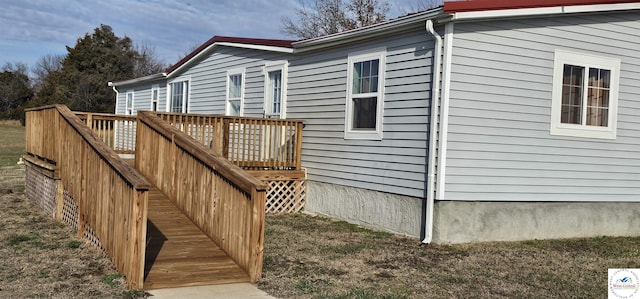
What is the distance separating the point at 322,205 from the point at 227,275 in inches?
195

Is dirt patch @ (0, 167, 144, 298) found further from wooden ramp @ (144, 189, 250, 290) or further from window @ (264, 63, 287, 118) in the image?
window @ (264, 63, 287, 118)

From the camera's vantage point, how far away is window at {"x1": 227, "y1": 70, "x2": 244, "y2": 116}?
43.8 feet

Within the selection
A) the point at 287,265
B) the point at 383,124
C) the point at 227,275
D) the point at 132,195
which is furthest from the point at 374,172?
the point at 132,195

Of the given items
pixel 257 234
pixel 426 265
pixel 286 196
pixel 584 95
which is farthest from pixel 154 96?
pixel 257 234

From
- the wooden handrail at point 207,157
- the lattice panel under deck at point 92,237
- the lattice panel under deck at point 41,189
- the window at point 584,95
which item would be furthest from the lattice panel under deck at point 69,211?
the window at point 584,95

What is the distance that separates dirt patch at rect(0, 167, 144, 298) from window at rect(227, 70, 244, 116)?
5155 millimetres

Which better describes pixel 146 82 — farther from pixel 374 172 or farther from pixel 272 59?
pixel 374 172

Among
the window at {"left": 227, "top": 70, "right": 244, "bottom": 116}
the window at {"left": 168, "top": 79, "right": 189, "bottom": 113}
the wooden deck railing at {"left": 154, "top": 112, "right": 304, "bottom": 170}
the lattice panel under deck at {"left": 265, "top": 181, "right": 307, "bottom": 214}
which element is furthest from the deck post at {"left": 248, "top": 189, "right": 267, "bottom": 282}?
the window at {"left": 168, "top": 79, "right": 189, "bottom": 113}

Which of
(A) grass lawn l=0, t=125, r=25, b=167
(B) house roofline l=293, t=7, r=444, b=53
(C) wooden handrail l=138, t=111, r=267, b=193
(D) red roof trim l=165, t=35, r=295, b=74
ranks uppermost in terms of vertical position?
(D) red roof trim l=165, t=35, r=295, b=74

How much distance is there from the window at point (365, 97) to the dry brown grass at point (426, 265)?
1.66m

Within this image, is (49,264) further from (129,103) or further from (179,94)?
(129,103)

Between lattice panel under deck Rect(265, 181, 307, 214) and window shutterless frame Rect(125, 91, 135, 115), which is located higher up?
window shutterless frame Rect(125, 91, 135, 115)

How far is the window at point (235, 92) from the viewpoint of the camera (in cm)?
1334

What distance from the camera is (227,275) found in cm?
594
